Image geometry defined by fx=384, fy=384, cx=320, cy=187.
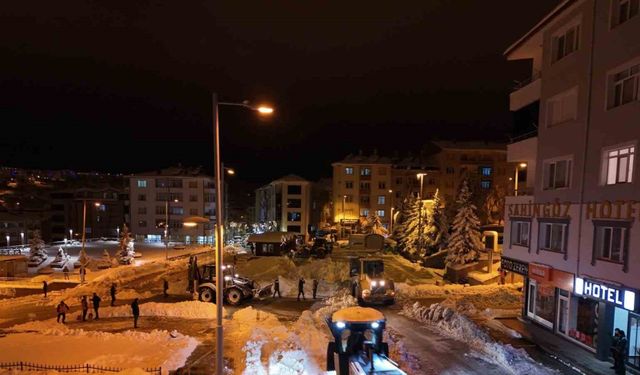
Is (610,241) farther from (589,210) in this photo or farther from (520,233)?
(520,233)

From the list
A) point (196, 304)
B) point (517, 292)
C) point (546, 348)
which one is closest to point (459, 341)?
point (546, 348)

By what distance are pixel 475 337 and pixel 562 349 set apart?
3.41 m

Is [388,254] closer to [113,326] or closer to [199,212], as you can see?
[113,326]

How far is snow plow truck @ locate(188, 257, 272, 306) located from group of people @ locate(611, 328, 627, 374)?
18.3 meters

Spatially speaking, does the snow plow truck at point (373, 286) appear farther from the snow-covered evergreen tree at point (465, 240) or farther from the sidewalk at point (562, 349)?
the snow-covered evergreen tree at point (465, 240)

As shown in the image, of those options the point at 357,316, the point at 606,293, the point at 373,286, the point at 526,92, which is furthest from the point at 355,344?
the point at 526,92

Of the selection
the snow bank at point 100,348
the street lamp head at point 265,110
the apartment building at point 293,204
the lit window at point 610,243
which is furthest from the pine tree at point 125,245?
the lit window at point 610,243

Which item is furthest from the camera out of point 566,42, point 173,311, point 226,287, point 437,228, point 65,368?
point 437,228

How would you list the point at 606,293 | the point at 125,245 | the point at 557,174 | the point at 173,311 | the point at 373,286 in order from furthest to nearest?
the point at 125,245 → the point at 373,286 → the point at 173,311 → the point at 557,174 → the point at 606,293

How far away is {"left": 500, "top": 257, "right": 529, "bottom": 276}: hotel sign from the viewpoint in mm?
20334

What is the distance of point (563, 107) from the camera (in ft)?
59.5

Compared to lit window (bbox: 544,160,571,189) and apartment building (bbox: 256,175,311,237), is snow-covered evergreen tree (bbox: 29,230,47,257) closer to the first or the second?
apartment building (bbox: 256,175,311,237)

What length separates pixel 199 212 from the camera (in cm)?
6925

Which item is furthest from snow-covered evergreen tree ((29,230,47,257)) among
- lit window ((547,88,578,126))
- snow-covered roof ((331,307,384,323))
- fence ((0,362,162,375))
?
lit window ((547,88,578,126))
